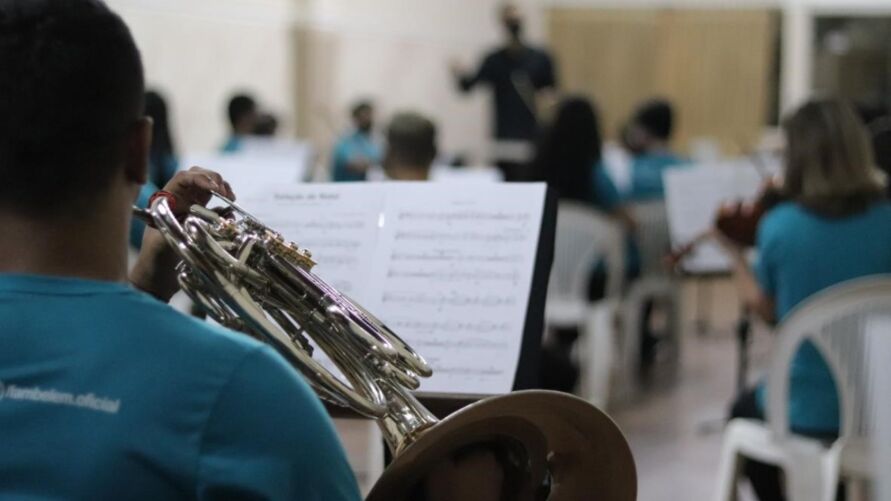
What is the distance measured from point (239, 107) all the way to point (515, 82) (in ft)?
5.62

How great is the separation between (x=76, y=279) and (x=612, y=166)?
5.90 meters

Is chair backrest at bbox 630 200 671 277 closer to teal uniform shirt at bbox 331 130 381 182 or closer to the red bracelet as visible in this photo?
teal uniform shirt at bbox 331 130 381 182

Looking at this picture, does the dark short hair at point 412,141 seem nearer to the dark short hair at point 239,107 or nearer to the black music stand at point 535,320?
the black music stand at point 535,320

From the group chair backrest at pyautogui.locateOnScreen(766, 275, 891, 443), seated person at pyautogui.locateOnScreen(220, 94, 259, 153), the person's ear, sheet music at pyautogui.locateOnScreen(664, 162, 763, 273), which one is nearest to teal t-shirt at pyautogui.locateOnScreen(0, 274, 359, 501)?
the person's ear

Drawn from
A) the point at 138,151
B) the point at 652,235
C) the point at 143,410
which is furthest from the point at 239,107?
the point at 143,410

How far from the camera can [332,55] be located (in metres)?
8.87

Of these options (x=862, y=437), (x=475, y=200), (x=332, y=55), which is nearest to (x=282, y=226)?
(x=475, y=200)

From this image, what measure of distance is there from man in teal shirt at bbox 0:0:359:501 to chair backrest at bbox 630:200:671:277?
4.46m

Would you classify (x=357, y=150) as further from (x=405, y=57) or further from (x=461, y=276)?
(x=461, y=276)

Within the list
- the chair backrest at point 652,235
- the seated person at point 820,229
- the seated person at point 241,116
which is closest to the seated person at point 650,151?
the chair backrest at point 652,235

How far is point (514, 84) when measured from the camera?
7.04m

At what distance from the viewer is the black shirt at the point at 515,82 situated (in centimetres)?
696

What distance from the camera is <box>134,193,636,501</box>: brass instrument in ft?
→ 3.90

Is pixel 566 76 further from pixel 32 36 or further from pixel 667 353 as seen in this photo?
pixel 32 36
